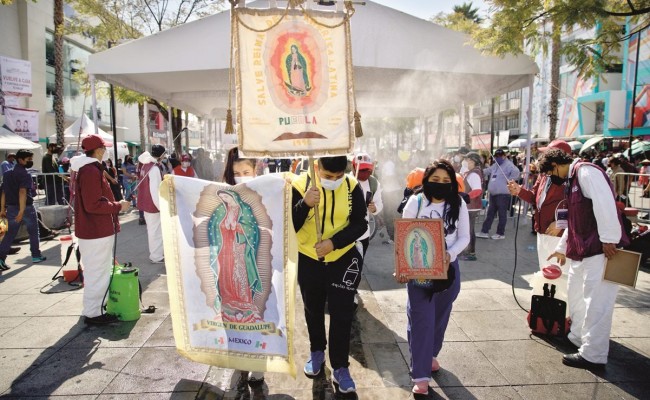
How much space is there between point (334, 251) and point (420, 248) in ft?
2.02

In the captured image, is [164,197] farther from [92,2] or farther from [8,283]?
[92,2]

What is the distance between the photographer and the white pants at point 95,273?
173 inches

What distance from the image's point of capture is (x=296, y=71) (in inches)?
115

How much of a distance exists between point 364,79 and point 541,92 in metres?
29.6

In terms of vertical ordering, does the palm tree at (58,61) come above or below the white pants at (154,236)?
above

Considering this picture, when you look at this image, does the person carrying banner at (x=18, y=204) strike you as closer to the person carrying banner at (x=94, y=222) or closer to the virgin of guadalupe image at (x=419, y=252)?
the person carrying banner at (x=94, y=222)

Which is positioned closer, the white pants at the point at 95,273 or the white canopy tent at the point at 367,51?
the white pants at the point at 95,273

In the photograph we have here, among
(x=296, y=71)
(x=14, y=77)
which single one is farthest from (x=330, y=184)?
(x=14, y=77)

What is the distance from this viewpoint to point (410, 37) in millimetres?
8445

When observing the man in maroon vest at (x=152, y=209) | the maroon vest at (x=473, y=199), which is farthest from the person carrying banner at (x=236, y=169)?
the maroon vest at (x=473, y=199)

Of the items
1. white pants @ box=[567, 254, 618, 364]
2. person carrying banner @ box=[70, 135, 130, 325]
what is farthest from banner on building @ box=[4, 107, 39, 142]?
white pants @ box=[567, 254, 618, 364]

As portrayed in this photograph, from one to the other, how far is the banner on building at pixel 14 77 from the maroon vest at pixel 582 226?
23255 millimetres

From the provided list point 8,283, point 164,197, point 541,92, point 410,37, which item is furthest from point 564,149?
point 541,92

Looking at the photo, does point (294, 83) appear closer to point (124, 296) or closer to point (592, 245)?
point (592, 245)
